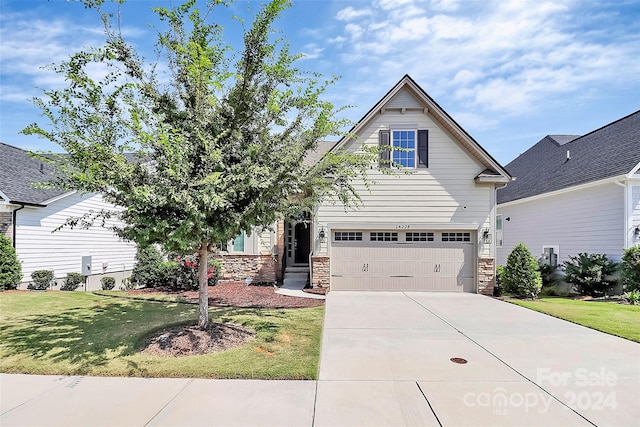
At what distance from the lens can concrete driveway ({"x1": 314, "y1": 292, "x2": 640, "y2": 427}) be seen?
3930mm

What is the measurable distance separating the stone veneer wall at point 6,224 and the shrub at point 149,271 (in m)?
3.90

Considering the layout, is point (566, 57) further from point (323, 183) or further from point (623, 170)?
point (323, 183)

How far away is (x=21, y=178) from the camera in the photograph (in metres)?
13.1

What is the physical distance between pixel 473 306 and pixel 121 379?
29.1ft

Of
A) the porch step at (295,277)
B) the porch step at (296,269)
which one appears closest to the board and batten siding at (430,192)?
the porch step at (295,277)

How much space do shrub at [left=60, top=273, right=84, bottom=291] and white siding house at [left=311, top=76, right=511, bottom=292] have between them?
8.63m

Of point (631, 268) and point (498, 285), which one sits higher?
point (631, 268)

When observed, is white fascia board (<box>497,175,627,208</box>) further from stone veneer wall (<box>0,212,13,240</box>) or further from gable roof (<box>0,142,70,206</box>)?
stone veneer wall (<box>0,212,13,240</box>)

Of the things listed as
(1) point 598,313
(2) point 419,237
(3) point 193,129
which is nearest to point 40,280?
(3) point 193,129

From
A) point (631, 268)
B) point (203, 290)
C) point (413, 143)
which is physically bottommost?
point (203, 290)

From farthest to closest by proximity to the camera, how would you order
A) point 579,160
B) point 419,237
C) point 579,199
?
point 579,160 → point 579,199 → point 419,237

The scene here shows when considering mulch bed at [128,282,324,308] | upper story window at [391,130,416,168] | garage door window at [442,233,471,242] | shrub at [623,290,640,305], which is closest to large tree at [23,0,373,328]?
mulch bed at [128,282,324,308]

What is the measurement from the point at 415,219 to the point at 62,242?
1299 cm

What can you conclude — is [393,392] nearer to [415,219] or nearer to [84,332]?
[84,332]
